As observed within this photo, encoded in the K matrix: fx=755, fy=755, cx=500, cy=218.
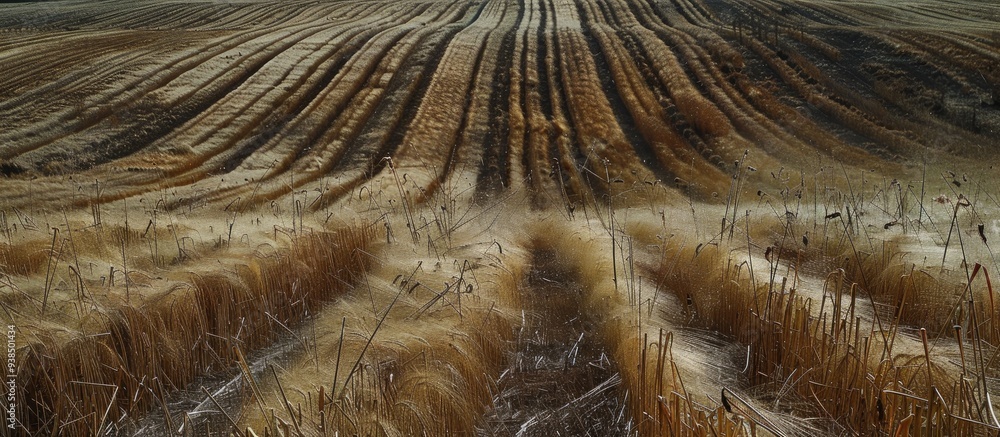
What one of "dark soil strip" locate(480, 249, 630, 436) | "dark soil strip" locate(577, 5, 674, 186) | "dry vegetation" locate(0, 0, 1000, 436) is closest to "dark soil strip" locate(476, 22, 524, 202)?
"dry vegetation" locate(0, 0, 1000, 436)

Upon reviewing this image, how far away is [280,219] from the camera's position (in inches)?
245

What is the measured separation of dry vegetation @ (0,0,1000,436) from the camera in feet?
11.7

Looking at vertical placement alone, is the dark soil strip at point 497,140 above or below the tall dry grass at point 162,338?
below

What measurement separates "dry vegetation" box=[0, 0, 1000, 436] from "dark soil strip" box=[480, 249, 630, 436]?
2 cm

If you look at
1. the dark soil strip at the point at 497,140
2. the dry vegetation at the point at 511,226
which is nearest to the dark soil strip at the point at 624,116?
the dry vegetation at the point at 511,226

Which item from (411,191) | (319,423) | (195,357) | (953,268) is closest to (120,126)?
(411,191)

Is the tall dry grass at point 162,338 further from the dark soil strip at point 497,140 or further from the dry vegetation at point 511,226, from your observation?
the dark soil strip at point 497,140

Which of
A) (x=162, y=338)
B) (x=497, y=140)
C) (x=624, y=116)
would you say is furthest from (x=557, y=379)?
(x=624, y=116)

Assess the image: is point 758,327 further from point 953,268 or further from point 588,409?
point 953,268

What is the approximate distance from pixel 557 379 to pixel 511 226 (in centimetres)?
246

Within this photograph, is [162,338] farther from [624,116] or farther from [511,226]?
[624,116]

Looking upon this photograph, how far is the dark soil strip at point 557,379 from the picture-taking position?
3902 mm

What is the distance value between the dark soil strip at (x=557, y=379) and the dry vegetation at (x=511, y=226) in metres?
0.02

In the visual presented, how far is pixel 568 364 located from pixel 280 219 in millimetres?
2932
